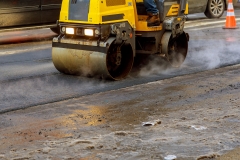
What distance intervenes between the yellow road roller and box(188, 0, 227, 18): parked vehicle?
829cm

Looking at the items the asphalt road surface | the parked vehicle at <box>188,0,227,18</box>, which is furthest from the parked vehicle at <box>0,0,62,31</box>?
the parked vehicle at <box>188,0,227,18</box>

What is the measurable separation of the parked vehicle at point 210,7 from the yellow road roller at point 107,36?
8288mm

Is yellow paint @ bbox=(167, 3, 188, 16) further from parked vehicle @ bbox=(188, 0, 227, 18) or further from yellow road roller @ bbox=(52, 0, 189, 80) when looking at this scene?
parked vehicle @ bbox=(188, 0, 227, 18)

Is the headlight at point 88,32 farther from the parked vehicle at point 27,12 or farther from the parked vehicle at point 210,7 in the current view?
the parked vehicle at point 210,7

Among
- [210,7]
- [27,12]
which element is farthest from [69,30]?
[210,7]

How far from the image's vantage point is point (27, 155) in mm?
5238

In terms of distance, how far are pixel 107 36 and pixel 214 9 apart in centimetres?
1042

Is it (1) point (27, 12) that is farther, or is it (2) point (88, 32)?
(1) point (27, 12)

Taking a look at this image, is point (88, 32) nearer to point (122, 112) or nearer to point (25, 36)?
point (122, 112)

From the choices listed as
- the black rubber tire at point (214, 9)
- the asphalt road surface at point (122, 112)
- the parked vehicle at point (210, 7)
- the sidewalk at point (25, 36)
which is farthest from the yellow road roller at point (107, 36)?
the black rubber tire at point (214, 9)

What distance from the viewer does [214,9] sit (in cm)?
1831

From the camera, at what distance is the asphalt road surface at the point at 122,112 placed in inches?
214

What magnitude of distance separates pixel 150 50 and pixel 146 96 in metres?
1.98

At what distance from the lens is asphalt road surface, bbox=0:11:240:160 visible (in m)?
5.44
